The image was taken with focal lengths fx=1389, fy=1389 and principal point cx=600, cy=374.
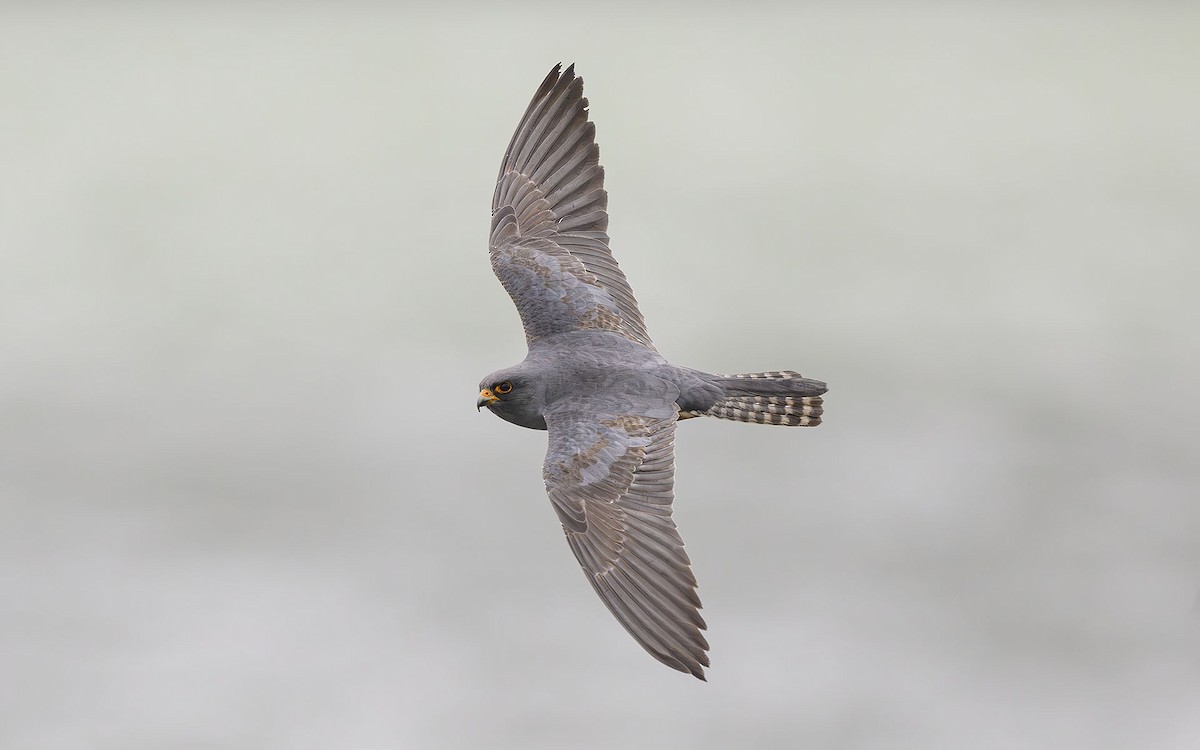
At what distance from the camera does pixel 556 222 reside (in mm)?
17453

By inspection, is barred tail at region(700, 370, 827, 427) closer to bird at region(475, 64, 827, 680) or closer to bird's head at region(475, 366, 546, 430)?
bird at region(475, 64, 827, 680)

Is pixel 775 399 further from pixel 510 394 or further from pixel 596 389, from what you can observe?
pixel 510 394

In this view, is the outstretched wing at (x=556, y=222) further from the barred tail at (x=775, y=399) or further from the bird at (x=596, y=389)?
the barred tail at (x=775, y=399)

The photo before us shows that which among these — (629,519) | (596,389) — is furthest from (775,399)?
(629,519)

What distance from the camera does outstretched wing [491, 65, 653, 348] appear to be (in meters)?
16.4

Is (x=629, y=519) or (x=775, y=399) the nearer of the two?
(x=629, y=519)

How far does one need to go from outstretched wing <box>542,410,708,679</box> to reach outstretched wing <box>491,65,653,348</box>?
202 centimetres

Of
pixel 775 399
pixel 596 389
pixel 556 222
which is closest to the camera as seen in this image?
pixel 596 389

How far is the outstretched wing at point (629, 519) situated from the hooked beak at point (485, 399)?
0.62 m

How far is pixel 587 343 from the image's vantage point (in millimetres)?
15758

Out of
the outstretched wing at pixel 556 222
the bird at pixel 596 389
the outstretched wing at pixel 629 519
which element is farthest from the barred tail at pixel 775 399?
the outstretched wing at pixel 556 222

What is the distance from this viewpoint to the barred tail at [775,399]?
1530cm

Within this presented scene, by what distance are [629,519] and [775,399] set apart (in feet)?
8.33

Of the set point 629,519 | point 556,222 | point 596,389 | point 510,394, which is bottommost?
point 629,519
